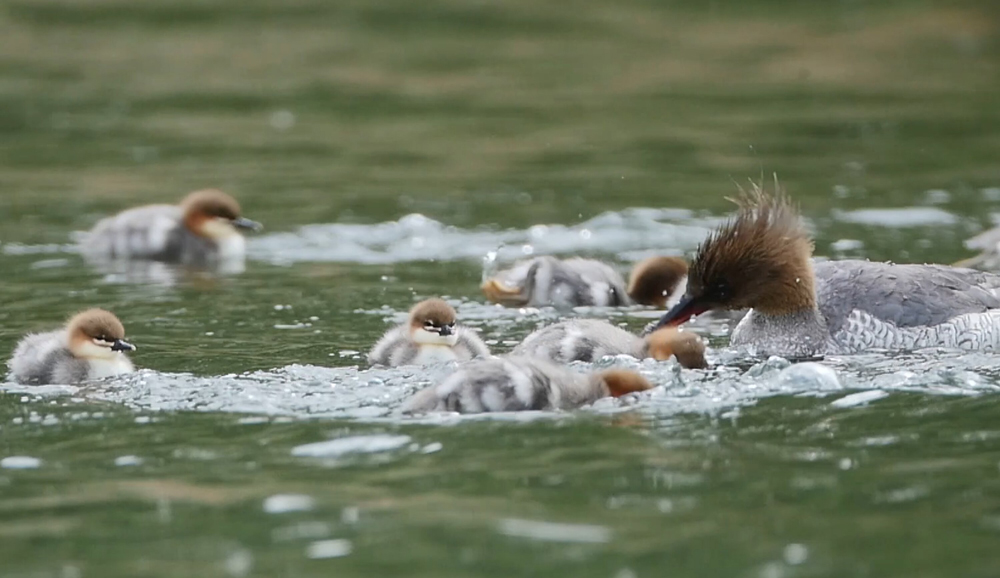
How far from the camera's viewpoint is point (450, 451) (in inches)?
267

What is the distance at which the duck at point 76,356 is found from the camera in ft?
26.5

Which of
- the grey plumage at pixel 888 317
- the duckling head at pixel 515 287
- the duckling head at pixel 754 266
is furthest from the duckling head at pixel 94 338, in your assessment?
the grey plumage at pixel 888 317

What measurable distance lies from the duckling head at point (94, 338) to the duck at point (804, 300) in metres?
2.77

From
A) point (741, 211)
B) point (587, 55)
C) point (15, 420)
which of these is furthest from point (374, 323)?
point (587, 55)

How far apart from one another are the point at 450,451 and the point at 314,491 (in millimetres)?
666

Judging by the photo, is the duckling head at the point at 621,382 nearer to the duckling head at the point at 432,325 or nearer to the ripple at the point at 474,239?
the duckling head at the point at 432,325

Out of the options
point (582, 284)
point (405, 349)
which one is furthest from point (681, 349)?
point (582, 284)

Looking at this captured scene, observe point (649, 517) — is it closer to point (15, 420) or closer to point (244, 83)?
point (15, 420)

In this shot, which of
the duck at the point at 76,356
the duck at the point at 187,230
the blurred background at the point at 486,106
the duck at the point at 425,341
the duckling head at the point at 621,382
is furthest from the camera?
the blurred background at the point at 486,106

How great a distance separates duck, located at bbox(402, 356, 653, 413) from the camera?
7148mm

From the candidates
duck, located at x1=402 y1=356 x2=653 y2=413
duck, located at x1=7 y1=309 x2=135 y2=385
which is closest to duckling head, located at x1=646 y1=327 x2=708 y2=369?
duck, located at x1=402 y1=356 x2=653 y2=413

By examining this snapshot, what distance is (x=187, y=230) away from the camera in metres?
12.8

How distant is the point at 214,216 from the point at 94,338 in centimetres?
466

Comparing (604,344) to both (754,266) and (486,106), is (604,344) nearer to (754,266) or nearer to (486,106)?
(754,266)
